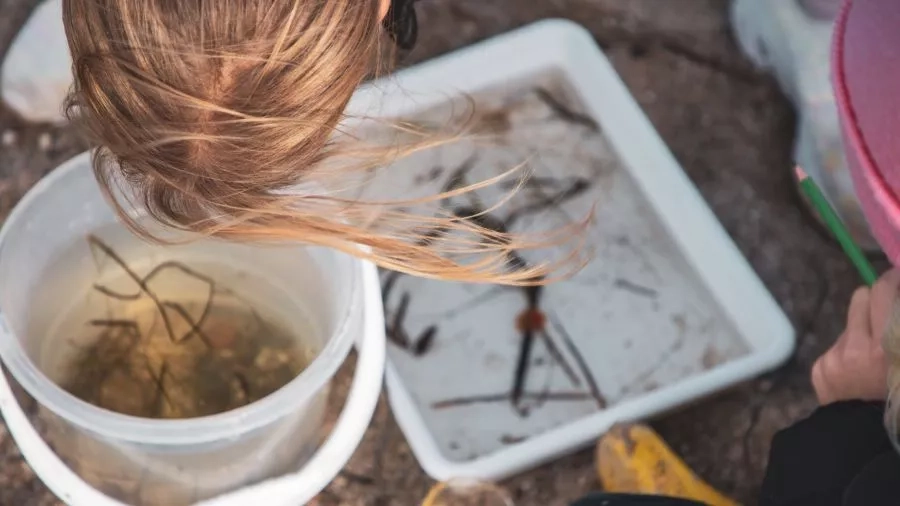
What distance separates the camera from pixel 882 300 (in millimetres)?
784

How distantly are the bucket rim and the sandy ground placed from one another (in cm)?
25

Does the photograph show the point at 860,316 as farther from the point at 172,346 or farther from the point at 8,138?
the point at 8,138

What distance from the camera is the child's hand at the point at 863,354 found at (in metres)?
0.78

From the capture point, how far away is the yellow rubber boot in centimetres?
89

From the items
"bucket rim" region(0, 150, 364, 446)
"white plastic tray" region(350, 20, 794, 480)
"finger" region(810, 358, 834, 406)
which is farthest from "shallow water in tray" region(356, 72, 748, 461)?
"bucket rim" region(0, 150, 364, 446)

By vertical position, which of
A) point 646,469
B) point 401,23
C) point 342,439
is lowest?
point 646,469

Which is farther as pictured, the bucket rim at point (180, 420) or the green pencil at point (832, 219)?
the green pencil at point (832, 219)

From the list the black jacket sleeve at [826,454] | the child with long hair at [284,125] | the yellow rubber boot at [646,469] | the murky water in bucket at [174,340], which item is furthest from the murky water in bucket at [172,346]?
the black jacket sleeve at [826,454]

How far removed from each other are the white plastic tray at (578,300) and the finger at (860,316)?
130mm

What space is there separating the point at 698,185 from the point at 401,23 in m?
0.40

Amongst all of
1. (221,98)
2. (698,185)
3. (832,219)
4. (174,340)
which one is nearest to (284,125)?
(221,98)

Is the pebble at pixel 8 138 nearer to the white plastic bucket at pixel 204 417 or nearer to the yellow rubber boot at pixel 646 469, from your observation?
the white plastic bucket at pixel 204 417

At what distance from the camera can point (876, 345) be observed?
0.79m

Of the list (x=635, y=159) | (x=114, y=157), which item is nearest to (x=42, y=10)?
(x=114, y=157)
